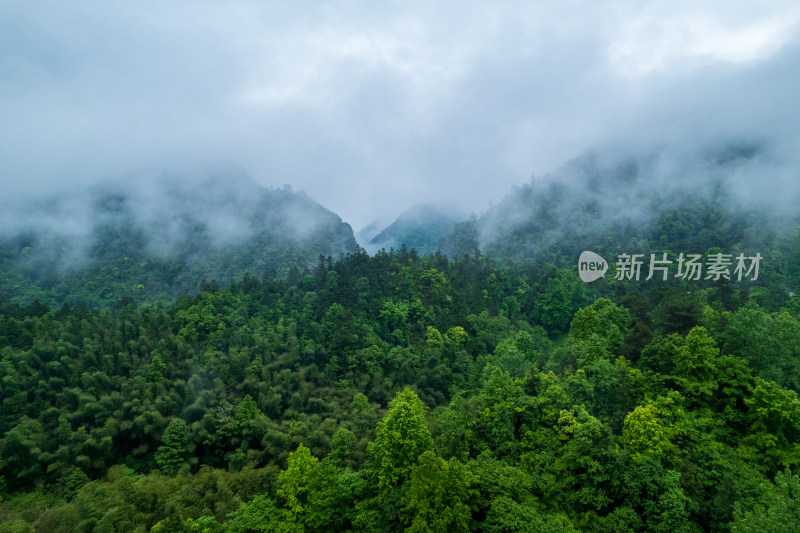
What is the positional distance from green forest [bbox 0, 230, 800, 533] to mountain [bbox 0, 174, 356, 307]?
1551 inches

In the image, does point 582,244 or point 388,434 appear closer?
point 388,434

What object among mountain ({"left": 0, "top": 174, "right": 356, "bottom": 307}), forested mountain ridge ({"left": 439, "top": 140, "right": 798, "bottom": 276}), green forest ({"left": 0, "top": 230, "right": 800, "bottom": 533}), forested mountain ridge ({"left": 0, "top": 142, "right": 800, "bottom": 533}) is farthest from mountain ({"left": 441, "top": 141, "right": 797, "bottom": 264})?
mountain ({"left": 0, "top": 174, "right": 356, "bottom": 307})

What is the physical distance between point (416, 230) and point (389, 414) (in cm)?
12972

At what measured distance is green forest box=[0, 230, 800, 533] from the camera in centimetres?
1731

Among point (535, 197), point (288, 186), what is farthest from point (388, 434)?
point (288, 186)

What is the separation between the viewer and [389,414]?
22.7 metres

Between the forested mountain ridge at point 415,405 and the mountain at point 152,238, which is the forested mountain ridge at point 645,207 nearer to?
the forested mountain ridge at point 415,405

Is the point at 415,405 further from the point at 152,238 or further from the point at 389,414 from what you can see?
the point at 152,238

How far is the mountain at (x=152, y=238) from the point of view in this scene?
7969 cm

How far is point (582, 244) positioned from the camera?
280 ft

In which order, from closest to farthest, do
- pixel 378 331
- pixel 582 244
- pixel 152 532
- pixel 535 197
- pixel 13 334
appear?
pixel 152 532 < pixel 13 334 < pixel 378 331 < pixel 582 244 < pixel 535 197

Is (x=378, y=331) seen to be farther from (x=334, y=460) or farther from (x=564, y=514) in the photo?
(x=564, y=514)

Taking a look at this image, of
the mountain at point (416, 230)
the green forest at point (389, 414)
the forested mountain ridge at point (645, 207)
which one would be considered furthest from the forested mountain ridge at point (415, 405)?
the mountain at point (416, 230)

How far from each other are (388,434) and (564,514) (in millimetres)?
9106
